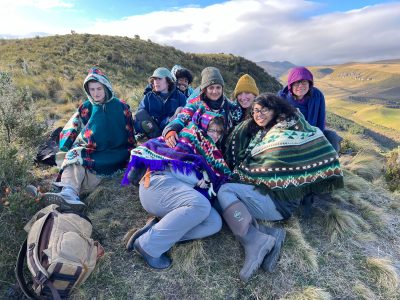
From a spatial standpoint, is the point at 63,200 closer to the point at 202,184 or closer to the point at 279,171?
the point at 202,184

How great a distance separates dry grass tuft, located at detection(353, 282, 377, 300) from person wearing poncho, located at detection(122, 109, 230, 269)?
1.39m

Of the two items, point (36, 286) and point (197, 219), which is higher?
point (197, 219)

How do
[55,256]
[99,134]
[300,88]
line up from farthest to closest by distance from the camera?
[300,88] → [99,134] → [55,256]

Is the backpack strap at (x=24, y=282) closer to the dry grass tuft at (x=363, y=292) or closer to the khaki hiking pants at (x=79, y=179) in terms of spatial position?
the khaki hiking pants at (x=79, y=179)

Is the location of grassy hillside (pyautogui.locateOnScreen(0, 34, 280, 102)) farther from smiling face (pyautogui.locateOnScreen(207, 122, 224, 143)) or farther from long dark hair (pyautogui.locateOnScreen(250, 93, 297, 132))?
long dark hair (pyautogui.locateOnScreen(250, 93, 297, 132))

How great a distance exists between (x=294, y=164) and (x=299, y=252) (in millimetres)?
906

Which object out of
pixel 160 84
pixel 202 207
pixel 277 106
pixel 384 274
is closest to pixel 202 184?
pixel 202 207

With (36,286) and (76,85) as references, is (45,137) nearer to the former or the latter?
(36,286)

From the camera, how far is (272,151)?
337 centimetres

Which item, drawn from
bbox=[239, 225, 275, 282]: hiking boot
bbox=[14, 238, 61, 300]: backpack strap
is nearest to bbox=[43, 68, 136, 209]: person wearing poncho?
bbox=[14, 238, 61, 300]: backpack strap

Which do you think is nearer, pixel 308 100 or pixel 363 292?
pixel 363 292

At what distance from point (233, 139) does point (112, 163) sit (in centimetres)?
174

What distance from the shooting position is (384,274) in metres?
3.09

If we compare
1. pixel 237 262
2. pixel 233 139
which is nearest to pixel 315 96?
pixel 233 139
